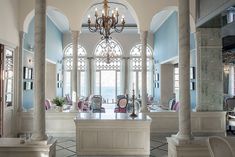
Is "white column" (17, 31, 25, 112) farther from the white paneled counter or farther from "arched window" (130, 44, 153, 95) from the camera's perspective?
"arched window" (130, 44, 153, 95)

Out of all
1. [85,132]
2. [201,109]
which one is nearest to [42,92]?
[85,132]

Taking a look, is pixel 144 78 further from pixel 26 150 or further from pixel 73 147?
pixel 26 150

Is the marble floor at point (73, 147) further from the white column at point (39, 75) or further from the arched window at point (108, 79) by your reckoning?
the arched window at point (108, 79)

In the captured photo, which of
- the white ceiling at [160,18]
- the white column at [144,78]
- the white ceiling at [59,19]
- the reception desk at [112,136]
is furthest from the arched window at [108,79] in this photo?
the reception desk at [112,136]

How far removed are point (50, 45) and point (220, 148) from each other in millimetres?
10793

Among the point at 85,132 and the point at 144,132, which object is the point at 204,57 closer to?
the point at 144,132

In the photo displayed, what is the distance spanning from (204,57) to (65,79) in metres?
10.0

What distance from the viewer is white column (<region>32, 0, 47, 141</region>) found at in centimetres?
447

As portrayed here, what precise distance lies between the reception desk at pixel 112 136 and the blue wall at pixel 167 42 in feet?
11.1

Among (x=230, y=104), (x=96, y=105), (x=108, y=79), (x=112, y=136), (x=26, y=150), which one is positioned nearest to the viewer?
(x=26, y=150)

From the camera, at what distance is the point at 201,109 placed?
777 cm

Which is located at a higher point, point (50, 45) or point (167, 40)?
point (167, 40)

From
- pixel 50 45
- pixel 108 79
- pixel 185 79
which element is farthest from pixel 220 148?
pixel 108 79

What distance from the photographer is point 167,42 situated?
39.7 ft
